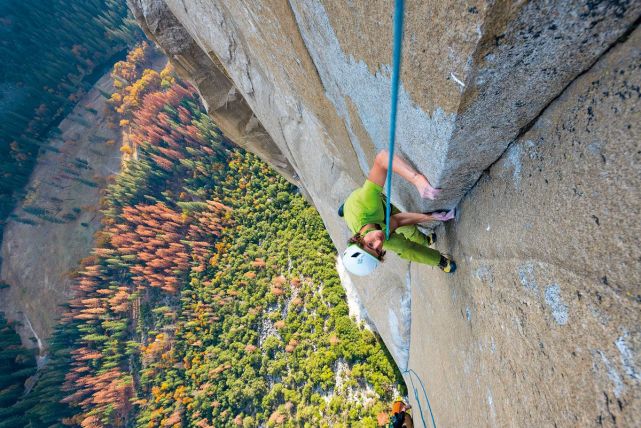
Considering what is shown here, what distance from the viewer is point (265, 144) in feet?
36.7

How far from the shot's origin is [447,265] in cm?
288

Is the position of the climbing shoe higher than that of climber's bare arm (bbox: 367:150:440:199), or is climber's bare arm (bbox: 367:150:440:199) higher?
climber's bare arm (bbox: 367:150:440:199)

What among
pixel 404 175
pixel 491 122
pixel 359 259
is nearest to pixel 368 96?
pixel 404 175

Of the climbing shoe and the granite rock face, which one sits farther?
the climbing shoe

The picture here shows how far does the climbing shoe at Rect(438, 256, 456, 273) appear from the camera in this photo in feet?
9.26

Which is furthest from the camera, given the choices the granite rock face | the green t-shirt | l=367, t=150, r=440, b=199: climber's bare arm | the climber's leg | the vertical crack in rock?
the climber's leg

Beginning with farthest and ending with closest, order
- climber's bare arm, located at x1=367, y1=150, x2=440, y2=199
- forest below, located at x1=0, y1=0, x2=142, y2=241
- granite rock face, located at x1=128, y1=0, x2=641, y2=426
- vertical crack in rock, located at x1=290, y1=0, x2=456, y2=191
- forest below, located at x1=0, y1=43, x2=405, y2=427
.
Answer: forest below, located at x1=0, y1=0, x2=142, y2=241 → forest below, located at x1=0, y1=43, x2=405, y2=427 → climber's bare arm, located at x1=367, y1=150, x2=440, y2=199 → vertical crack in rock, located at x1=290, y1=0, x2=456, y2=191 → granite rock face, located at x1=128, y1=0, x2=641, y2=426

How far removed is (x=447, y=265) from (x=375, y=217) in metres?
0.83

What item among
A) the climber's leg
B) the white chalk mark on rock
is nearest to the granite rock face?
the white chalk mark on rock

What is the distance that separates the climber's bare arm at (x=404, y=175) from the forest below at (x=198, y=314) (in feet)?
27.9

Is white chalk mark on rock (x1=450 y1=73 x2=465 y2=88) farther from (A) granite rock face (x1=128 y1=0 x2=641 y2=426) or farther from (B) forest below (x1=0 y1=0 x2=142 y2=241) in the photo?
(B) forest below (x1=0 y1=0 x2=142 y2=241)

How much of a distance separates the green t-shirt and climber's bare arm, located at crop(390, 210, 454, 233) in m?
0.11

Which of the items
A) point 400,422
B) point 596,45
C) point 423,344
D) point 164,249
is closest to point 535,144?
point 596,45

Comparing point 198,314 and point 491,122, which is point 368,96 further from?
point 198,314
